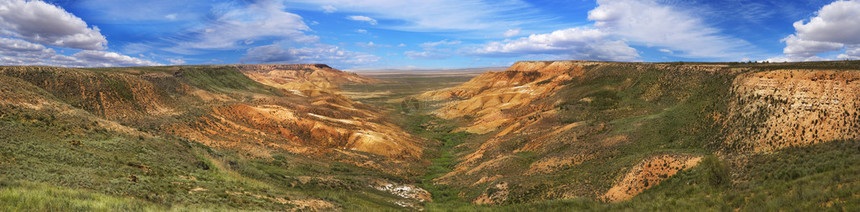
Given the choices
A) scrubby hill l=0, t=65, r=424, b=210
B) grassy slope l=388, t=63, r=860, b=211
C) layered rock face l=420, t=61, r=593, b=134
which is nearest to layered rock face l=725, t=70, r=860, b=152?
grassy slope l=388, t=63, r=860, b=211

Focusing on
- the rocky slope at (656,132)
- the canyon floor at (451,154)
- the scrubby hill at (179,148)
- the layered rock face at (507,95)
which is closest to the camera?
the canyon floor at (451,154)

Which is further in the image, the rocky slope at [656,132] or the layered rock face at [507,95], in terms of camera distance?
the layered rock face at [507,95]

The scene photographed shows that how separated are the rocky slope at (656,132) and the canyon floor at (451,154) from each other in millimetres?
139

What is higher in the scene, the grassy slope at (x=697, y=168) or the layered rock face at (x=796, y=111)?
the layered rock face at (x=796, y=111)

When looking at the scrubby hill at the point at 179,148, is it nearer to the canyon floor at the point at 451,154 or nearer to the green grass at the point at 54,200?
the canyon floor at the point at 451,154

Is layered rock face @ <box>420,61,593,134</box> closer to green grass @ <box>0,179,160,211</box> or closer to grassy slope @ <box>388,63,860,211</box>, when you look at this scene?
grassy slope @ <box>388,63,860,211</box>

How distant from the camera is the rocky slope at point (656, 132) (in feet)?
72.1

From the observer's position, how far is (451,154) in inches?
1957

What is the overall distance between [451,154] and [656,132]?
23.8 m

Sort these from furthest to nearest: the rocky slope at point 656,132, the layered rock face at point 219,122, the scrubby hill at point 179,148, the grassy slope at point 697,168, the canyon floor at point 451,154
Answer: the layered rock face at point 219,122 → the rocky slope at point 656,132 → the scrubby hill at point 179,148 → the canyon floor at point 451,154 → the grassy slope at point 697,168

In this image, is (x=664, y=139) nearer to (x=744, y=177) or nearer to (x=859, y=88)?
(x=859, y=88)

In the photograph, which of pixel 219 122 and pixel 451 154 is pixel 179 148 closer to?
pixel 219 122

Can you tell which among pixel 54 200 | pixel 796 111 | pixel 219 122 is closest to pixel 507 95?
pixel 219 122

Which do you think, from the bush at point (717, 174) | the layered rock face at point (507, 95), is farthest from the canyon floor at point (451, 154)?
the layered rock face at point (507, 95)
